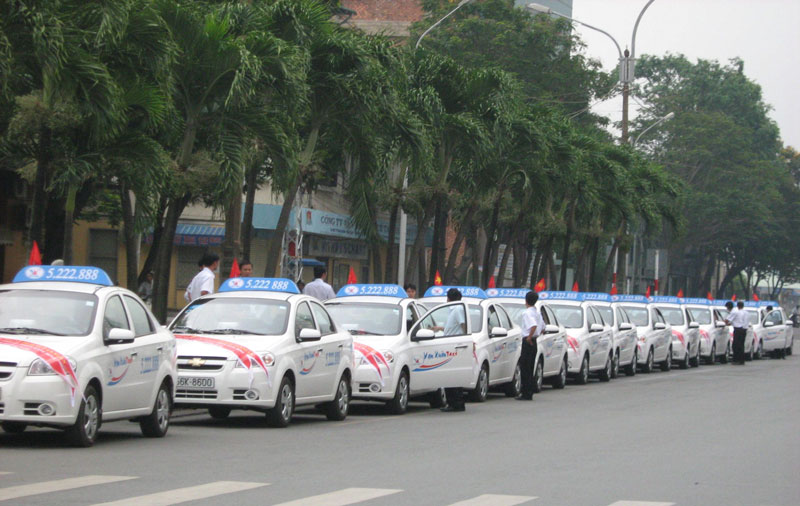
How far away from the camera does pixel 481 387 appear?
2052cm

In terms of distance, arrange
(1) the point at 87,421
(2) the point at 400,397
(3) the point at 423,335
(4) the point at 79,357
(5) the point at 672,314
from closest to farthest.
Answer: (4) the point at 79,357
(1) the point at 87,421
(2) the point at 400,397
(3) the point at 423,335
(5) the point at 672,314

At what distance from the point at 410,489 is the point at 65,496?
2536mm

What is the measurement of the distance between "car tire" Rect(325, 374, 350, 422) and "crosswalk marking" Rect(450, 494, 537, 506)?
22.9 feet

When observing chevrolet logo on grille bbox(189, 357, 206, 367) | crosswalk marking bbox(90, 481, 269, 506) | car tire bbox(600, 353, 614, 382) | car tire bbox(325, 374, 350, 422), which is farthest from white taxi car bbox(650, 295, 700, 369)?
crosswalk marking bbox(90, 481, 269, 506)

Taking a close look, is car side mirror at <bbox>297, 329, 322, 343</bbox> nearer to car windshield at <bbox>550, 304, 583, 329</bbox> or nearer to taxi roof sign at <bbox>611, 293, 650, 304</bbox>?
car windshield at <bbox>550, 304, 583, 329</bbox>

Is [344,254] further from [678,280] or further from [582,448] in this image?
[678,280]

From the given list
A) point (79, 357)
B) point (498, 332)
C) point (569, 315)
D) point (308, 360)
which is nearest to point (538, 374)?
point (498, 332)

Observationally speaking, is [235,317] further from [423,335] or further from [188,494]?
[188,494]

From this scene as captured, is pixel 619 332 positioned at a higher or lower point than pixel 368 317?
lower

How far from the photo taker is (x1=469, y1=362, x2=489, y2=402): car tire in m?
20.4

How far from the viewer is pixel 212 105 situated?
2153 cm

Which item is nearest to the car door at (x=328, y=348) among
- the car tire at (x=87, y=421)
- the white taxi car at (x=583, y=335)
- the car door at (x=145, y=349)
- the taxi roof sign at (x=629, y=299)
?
the car door at (x=145, y=349)

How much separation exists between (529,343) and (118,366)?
1032cm

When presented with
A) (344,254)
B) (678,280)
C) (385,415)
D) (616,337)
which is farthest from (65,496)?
(678,280)
